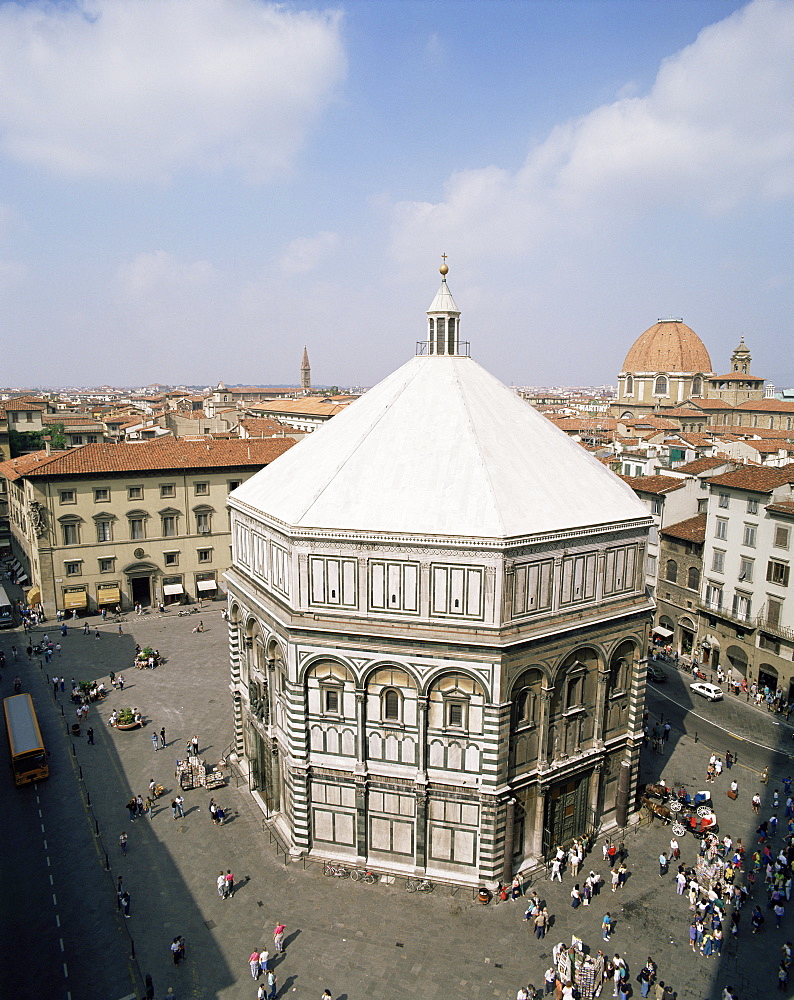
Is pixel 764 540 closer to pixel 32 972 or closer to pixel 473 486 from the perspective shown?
pixel 473 486

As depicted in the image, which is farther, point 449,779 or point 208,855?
point 208,855

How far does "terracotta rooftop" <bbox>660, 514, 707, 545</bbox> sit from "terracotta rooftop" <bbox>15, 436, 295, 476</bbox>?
35.8 m

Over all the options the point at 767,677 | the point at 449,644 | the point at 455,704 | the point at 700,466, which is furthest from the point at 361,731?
the point at 700,466

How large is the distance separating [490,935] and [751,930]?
31.8ft

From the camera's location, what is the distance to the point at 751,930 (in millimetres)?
25594

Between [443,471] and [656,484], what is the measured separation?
3473 cm

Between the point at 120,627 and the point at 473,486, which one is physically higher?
the point at 473,486

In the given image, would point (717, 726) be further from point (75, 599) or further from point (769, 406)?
point (769, 406)

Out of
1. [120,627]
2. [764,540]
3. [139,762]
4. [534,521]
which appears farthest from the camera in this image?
[120,627]

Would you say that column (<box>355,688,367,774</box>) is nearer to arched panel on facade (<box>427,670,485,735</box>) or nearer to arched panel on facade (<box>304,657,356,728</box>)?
arched panel on facade (<box>304,657,356,728</box>)

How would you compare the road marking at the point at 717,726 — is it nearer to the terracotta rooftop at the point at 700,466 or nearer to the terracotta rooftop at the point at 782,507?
the terracotta rooftop at the point at 782,507

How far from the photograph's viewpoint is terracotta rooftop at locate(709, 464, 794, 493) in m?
43.8

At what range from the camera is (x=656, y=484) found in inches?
2245

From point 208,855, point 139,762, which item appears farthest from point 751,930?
point 139,762
